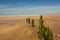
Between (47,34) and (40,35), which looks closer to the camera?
(47,34)

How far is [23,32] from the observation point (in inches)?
420

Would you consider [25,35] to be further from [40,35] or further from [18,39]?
[40,35]

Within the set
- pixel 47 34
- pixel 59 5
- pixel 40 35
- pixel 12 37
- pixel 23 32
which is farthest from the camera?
pixel 59 5

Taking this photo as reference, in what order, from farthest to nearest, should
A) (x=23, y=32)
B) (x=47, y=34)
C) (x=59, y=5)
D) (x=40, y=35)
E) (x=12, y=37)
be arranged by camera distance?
(x=59, y=5) < (x=23, y=32) < (x=12, y=37) < (x=40, y=35) < (x=47, y=34)

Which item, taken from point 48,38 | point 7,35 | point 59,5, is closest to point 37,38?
point 48,38

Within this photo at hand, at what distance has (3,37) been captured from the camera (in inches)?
386

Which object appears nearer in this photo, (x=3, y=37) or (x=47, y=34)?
(x=47, y=34)

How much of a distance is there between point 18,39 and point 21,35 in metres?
0.78

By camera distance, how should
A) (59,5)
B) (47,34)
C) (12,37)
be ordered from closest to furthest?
(47,34) < (12,37) < (59,5)

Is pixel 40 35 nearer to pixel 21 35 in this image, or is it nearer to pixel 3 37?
pixel 21 35

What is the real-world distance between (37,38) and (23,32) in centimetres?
162

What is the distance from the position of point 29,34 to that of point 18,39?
1085mm

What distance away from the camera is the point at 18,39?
929 centimetres

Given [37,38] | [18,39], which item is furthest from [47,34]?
[18,39]
